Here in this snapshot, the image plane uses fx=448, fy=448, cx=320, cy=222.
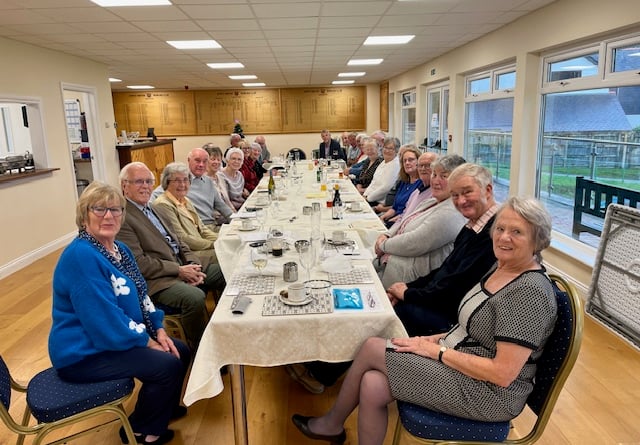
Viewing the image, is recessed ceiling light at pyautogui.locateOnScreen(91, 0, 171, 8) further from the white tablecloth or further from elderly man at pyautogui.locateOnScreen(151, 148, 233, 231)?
the white tablecloth

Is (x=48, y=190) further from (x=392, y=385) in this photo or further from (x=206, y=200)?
(x=392, y=385)

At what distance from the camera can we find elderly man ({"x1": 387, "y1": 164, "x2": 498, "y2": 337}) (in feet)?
6.26

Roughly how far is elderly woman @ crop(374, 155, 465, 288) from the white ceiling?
82.6 inches

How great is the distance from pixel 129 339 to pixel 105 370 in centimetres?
15

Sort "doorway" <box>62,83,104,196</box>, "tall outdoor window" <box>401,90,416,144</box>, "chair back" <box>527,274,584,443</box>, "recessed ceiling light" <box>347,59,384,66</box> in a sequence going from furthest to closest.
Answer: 1. "tall outdoor window" <box>401,90,416,144</box>
2. "recessed ceiling light" <box>347,59,384,66</box>
3. "doorway" <box>62,83,104,196</box>
4. "chair back" <box>527,274,584,443</box>

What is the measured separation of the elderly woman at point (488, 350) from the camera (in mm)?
1329

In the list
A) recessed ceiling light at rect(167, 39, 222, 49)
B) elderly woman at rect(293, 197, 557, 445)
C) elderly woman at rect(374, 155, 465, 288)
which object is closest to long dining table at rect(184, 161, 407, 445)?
elderly woman at rect(293, 197, 557, 445)

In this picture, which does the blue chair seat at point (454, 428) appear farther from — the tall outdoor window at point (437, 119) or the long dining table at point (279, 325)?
the tall outdoor window at point (437, 119)

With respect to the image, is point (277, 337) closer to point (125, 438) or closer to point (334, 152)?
point (125, 438)

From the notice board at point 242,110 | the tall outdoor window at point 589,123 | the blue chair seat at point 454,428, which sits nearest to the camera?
the blue chair seat at point 454,428

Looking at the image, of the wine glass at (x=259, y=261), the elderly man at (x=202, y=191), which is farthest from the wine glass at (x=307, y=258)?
the elderly man at (x=202, y=191)

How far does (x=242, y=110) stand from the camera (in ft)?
40.7

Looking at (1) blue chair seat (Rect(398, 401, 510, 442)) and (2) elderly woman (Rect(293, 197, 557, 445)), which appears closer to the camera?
(2) elderly woman (Rect(293, 197, 557, 445))

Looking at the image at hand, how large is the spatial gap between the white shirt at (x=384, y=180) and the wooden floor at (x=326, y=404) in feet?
7.66
